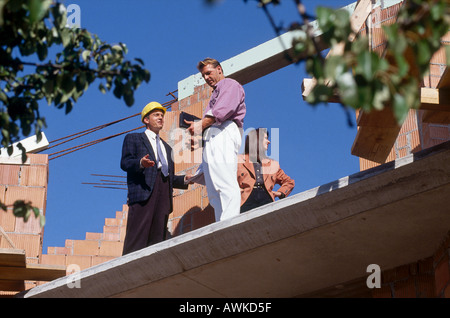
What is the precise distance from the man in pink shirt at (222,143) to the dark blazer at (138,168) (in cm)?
50

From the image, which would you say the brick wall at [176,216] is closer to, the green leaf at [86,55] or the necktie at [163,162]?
the necktie at [163,162]

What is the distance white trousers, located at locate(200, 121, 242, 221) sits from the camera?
695cm

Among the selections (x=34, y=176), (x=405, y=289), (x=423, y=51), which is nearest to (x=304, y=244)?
(x=405, y=289)

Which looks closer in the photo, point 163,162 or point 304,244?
point 304,244

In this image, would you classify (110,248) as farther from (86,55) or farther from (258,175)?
(86,55)

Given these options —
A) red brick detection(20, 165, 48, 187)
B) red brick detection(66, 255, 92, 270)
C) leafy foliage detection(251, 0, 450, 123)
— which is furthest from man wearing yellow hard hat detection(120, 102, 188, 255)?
leafy foliage detection(251, 0, 450, 123)

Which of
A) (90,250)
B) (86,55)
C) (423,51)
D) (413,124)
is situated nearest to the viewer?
(423,51)

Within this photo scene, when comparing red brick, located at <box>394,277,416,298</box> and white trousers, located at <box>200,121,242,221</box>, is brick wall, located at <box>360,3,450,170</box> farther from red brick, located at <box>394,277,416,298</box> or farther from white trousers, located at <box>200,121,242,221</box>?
white trousers, located at <box>200,121,242,221</box>

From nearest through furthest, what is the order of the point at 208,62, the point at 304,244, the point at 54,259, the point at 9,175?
the point at 304,244 < the point at 208,62 < the point at 9,175 < the point at 54,259

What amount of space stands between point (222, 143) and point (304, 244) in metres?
1.42

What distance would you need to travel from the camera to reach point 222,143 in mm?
7230

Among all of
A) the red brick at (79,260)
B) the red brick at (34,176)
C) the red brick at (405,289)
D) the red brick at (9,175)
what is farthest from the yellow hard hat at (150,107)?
the red brick at (79,260)
